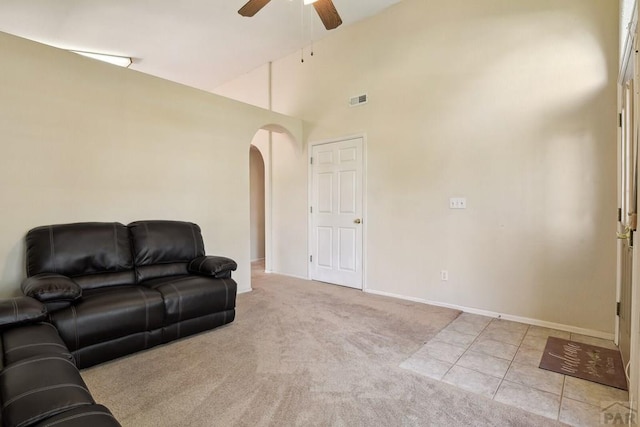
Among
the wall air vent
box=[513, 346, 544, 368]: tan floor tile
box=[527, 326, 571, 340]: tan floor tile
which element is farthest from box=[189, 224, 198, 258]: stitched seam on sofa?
box=[527, 326, 571, 340]: tan floor tile

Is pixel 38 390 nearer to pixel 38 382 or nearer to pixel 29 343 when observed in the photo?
pixel 38 382

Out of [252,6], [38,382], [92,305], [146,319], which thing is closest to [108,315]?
[92,305]

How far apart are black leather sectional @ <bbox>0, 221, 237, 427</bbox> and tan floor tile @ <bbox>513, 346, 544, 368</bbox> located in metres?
2.46

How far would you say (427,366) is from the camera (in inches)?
90.5

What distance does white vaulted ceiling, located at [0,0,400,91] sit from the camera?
3855mm

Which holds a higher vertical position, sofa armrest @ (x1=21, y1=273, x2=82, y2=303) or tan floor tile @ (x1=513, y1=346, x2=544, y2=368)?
sofa armrest @ (x1=21, y1=273, x2=82, y2=303)

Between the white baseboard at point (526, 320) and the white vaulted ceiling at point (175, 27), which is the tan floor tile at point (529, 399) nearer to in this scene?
the white baseboard at point (526, 320)

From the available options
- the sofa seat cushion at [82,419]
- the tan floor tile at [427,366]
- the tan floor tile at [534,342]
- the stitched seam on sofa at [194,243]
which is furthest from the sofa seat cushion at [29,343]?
the tan floor tile at [534,342]

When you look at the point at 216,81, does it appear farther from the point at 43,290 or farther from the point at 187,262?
the point at 43,290

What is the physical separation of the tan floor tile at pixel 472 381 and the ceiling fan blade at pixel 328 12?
9.40ft

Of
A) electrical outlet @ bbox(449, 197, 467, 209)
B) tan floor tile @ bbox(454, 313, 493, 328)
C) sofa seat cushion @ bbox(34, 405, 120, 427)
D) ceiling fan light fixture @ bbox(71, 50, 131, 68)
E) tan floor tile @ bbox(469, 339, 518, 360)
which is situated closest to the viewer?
sofa seat cushion @ bbox(34, 405, 120, 427)

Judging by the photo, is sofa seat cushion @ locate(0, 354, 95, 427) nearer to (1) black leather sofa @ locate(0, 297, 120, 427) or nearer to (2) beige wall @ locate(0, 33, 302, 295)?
(1) black leather sofa @ locate(0, 297, 120, 427)

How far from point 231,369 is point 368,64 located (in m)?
3.97

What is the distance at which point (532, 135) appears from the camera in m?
3.09
